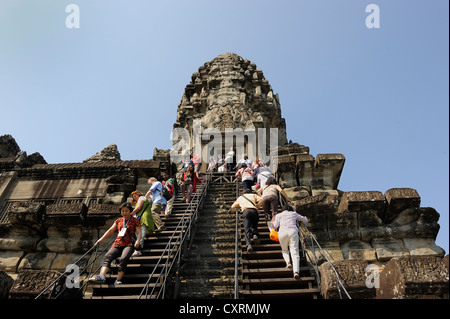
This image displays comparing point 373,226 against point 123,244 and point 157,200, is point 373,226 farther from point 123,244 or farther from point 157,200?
point 123,244

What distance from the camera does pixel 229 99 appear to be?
854 inches

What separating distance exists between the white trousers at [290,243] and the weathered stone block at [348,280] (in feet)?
1.59

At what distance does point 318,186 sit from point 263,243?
3.54 metres

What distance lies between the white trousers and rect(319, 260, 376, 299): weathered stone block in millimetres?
485

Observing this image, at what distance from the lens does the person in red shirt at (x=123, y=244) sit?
518cm

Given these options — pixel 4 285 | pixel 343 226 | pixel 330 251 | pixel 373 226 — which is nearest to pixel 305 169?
pixel 343 226

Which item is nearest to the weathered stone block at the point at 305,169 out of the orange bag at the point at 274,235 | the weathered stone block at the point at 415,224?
the weathered stone block at the point at 415,224

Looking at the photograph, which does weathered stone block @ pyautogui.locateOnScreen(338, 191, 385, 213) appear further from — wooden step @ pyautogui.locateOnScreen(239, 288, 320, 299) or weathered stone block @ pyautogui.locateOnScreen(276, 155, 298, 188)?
wooden step @ pyautogui.locateOnScreen(239, 288, 320, 299)

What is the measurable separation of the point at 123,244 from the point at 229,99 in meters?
17.2

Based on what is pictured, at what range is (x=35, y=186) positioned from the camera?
442 inches

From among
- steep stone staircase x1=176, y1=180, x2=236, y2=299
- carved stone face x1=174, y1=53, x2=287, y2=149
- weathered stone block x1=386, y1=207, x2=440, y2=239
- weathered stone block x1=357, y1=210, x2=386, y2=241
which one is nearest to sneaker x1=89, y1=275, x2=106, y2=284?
steep stone staircase x1=176, y1=180, x2=236, y2=299

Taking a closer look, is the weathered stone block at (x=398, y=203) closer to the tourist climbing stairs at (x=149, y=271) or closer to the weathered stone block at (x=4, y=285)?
the tourist climbing stairs at (x=149, y=271)

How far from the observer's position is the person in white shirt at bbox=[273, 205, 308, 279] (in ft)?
16.7
